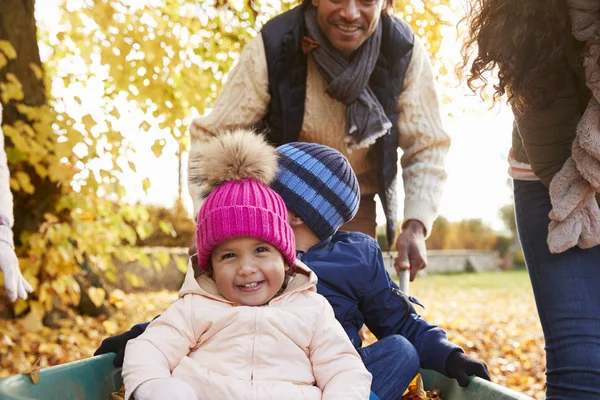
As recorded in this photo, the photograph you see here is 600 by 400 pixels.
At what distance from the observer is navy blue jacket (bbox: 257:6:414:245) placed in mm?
2900

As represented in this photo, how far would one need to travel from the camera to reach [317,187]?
2.21 m

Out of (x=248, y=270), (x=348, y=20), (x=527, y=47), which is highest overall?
(x=348, y=20)

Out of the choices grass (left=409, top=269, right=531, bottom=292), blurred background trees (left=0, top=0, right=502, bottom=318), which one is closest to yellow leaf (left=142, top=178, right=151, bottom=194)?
blurred background trees (left=0, top=0, right=502, bottom=318)

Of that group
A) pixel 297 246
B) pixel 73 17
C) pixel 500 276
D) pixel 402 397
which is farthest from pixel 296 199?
pixel 500 276

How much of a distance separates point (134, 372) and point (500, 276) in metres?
16.0

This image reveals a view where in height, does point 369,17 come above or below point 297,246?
above

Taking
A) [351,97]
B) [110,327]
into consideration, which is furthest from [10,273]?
[110,327]

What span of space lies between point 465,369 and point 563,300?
509mm

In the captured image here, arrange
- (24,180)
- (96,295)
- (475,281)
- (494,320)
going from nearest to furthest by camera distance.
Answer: (24,180) < (96,295) < (494,320) < (475,281)

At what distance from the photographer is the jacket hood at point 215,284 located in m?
1.87

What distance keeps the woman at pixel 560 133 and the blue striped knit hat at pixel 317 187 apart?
50 centimetres

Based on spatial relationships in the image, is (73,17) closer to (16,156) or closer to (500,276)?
(16,156)

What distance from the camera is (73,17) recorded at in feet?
15.9

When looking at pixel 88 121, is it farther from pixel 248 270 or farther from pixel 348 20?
pixel 248 270
